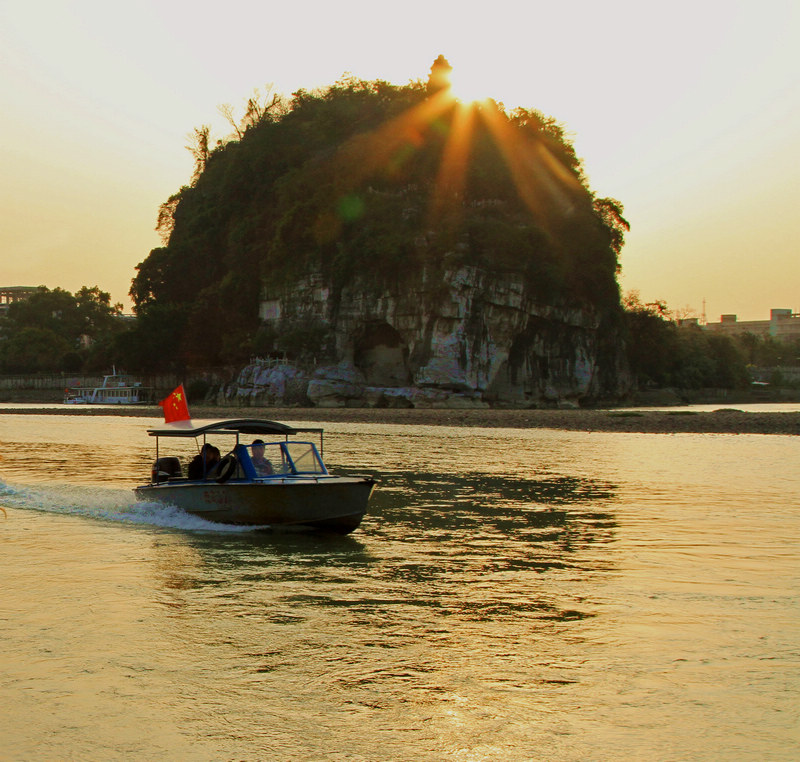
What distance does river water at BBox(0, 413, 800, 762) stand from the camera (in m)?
6.41

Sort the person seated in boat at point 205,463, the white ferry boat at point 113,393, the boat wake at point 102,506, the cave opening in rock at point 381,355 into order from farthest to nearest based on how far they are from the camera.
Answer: the white ferry boat at point 113,393 → the cave opening in rock at point 381,355 → the person seated in boat at point 205,463 → the boat wake at point 102,506

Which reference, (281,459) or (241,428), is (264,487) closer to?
(281,459)

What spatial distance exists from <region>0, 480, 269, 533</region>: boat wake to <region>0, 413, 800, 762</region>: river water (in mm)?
99

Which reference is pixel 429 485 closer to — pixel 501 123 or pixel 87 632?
pixel 87 632

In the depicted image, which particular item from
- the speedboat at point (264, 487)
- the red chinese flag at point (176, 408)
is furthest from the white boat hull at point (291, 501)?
the red chinese flag at point (176, 408)

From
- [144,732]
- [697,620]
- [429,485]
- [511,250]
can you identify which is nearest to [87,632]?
[144,732]

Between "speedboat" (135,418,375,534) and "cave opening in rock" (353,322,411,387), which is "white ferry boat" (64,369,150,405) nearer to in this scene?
"cave opening in rock" (353,322,411,387)

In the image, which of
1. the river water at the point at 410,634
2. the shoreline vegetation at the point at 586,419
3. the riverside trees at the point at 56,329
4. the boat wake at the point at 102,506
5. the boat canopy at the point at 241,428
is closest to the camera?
the river water at the point at 410,634

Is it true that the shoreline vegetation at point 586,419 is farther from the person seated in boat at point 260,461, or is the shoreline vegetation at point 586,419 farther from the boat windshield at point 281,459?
Answer: the person seated in boat at point 260,461

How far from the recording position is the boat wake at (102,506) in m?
16.6

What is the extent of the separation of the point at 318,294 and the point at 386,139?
17.9 meters

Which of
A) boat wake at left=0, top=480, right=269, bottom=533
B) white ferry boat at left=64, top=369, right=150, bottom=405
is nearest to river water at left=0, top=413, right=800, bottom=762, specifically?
boat wake at left=0, top=480, right=269, bottom=533

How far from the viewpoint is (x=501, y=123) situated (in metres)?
93.8

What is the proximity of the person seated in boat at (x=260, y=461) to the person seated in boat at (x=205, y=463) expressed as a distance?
1.25 meters
